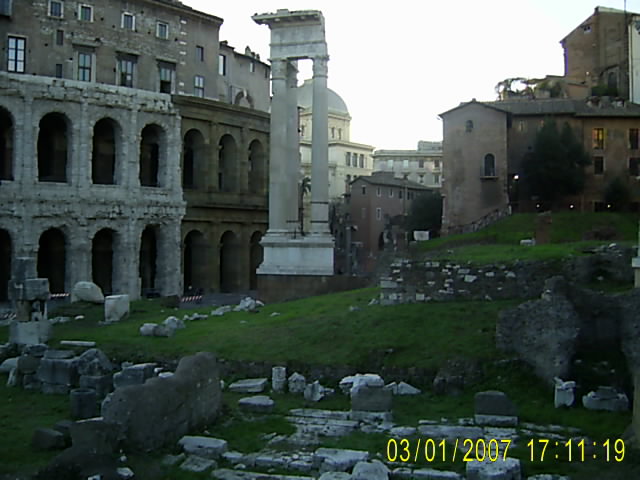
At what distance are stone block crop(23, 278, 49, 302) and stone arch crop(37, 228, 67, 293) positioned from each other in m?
17.2

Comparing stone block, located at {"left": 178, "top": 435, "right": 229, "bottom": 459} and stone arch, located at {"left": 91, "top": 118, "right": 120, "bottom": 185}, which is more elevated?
stone arch, located at {"left": 91, "top": 118, "right": 120, "bottom": 185}

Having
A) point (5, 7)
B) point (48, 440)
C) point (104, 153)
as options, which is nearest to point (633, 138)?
point (104, 153)

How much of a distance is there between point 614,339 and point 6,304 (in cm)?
3056

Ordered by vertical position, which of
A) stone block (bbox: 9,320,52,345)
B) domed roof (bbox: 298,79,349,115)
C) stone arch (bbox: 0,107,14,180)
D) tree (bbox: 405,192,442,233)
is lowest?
stone block (bbox: 9,320,52,345)

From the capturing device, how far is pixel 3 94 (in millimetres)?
35719

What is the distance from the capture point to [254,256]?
159 ft

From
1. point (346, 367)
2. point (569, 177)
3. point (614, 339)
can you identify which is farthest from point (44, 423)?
point (569, 177)

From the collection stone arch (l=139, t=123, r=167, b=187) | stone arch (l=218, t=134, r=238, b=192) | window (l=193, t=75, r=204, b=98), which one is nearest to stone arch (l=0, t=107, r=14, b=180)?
stone arch (l=139, t=123, r=167, b=187)

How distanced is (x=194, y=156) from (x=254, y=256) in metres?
8.25

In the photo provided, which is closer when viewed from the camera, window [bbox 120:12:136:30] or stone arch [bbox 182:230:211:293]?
Answer: window [bbox 120:12:136:30]

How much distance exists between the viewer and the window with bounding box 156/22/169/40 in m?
42.7

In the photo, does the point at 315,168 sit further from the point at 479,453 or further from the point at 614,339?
the point at 479,453

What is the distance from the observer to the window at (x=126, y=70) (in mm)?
41031

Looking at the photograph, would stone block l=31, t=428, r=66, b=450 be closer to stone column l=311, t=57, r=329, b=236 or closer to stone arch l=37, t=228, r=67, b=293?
stone column l=311, t=57, r=329, b=236
